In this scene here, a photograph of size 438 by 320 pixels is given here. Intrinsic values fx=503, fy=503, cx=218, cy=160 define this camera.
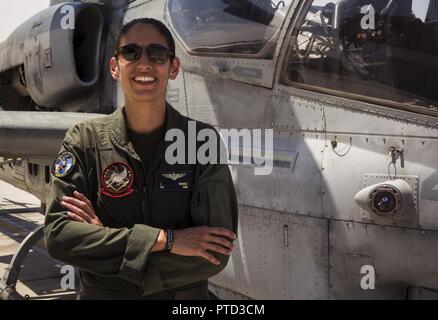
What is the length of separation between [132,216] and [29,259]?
20.5ft

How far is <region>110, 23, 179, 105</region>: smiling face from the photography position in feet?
6.56

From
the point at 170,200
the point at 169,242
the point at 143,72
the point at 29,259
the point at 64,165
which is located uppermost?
the point at 143,72

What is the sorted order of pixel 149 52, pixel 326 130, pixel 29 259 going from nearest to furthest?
1. pixel 149 52
2. pixel 326 130
3. pixel 29 259

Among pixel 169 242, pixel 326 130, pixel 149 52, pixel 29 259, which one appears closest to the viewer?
pixel 169 242

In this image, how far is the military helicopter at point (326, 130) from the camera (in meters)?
2.69

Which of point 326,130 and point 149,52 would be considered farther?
point 326,130

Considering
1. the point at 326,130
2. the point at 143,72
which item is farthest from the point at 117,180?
the point at 326,130

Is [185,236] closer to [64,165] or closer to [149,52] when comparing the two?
[64,165]

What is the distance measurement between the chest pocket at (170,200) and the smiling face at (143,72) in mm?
320

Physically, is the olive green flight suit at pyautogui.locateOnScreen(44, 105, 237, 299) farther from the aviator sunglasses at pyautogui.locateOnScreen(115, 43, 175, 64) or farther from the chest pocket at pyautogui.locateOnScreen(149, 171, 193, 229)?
the aviator sunglasses at pyautogui.locateOnScreen(115, 43, 175, 64)

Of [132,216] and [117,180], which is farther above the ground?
[117,180]

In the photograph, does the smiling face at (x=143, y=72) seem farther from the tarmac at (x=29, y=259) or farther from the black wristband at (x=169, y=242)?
the tarmac at (x=29, y=259)

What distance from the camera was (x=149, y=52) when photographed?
2006 millimetres

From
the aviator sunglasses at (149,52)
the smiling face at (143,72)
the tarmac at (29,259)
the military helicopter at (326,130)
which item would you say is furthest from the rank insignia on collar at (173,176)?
the tarmac at (29,259)
